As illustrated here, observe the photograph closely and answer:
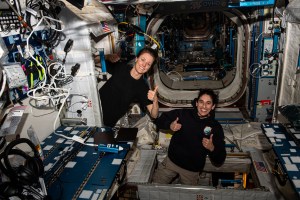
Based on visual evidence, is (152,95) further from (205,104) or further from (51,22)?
(51,22)

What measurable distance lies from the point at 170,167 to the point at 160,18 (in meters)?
3.78

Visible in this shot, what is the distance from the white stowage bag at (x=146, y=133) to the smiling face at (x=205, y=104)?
1720 millimetres

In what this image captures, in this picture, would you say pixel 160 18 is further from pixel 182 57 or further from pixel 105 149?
pixel 182 57

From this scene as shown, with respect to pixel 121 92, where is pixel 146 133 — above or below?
below

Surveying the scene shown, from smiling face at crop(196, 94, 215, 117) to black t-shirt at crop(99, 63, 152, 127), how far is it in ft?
2.19

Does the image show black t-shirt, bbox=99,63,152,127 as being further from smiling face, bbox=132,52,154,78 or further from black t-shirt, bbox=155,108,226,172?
black t-shirt, bbox=155,108,226,172

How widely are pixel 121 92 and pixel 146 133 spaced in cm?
158

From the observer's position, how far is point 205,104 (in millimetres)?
3055

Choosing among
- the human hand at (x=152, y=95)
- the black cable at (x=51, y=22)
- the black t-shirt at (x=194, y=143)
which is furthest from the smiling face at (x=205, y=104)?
the black cable at (x=51, y=22)

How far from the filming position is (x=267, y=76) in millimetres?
5199

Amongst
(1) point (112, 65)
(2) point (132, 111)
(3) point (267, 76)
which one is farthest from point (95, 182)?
(3) point (267, 76)

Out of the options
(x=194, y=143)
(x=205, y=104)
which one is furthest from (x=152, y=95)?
(x=194, y=143)

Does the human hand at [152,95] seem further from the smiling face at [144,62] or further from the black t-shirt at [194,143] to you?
the black t-shirt at [194,143]

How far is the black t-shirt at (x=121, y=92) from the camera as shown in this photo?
3312mm
